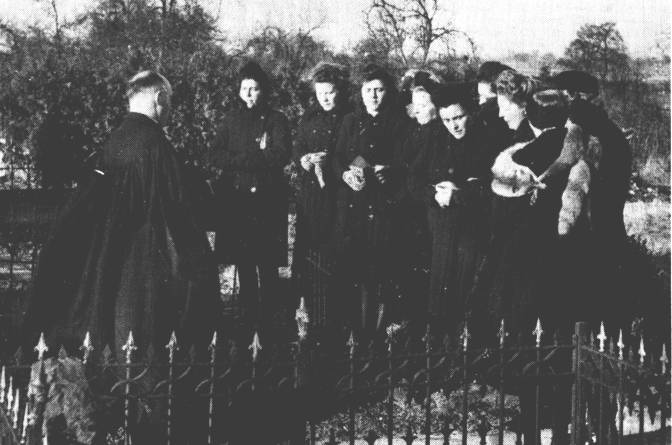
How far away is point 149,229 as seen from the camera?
5848mm

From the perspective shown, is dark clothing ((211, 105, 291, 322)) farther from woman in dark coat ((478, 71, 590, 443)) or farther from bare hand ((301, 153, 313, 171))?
woman in dark coat ((478, 71, 590, 443))

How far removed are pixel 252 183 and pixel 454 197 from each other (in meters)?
1.80

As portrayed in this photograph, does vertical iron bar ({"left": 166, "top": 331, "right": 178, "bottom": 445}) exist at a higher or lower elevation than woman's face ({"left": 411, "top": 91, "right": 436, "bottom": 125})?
lower

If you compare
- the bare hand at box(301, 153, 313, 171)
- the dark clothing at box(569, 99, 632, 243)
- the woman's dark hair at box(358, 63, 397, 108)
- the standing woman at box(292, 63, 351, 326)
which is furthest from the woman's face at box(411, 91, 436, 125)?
the dark clothing at box(569, 99, 632, 243)

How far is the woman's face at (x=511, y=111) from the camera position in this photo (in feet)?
22.3

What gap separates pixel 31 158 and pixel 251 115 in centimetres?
464

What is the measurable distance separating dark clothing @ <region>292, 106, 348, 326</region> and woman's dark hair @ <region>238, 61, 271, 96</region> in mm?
369

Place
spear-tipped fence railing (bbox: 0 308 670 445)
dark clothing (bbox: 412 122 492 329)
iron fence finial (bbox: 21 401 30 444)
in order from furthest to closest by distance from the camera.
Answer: dark clothing (bbox: 412 122 492 329)
spear-tipped fence railing (bbox: 0 308 670 445)
iron fence finial (bbox: 21 401 30 444)

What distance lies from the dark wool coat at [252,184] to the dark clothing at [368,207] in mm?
583

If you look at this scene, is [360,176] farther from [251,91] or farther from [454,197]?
[251,91]

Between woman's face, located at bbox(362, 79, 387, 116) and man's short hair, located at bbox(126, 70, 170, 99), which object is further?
Result: woman's face, located at bbox(362, 79, 387, 116)

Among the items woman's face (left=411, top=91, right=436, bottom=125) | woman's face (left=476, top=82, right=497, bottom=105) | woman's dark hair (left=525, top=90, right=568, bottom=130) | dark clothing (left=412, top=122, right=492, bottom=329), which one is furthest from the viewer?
woman's face (left=476, top=82, right=497, bottom=105)

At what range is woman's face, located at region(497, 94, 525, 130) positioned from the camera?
6809 mm

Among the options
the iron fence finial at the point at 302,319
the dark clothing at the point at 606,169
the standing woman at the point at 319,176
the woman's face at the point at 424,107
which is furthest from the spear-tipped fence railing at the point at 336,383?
the woman's face at the point at 424,107
